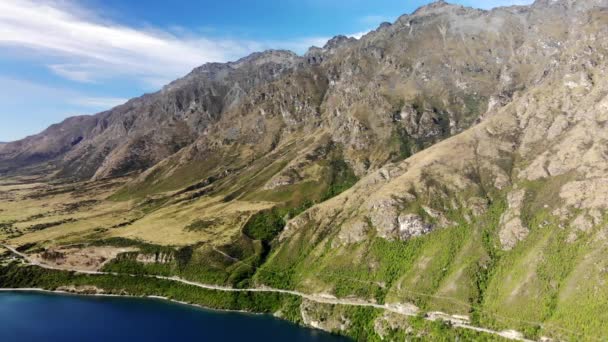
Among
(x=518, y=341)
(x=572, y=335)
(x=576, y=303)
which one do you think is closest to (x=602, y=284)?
(x=576, y=303)

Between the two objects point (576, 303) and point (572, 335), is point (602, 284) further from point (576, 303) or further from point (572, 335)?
point (572, 335)

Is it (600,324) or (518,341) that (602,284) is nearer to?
(600,324)

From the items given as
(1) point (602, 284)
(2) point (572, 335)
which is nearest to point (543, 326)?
(2) point (572, 335)

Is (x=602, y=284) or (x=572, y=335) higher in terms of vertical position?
(x=602, y=284)

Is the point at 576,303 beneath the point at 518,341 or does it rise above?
above

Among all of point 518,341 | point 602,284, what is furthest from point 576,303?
point 518,341

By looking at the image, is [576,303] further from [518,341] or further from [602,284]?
[518,341]

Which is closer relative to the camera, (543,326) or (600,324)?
(600,324)
